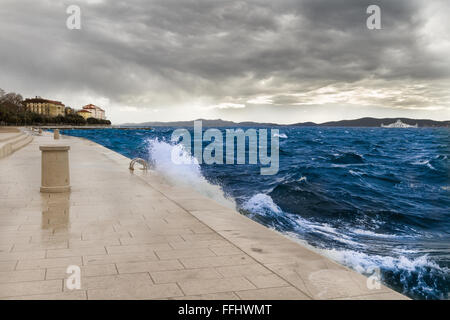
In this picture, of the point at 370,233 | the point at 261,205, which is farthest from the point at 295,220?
the point at 370,233

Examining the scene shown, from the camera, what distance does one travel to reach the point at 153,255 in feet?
14.9

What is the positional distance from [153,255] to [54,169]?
17.8ft

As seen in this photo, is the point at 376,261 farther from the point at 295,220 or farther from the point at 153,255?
the point at 153,255

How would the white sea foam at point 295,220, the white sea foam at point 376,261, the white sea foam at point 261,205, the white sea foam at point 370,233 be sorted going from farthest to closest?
the white sea foam at point 261,205, the white sea foam at point 370,233, the white sea foam at point 295,220, the white sea foam at point 376,261

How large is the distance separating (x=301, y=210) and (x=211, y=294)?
8.31 meters

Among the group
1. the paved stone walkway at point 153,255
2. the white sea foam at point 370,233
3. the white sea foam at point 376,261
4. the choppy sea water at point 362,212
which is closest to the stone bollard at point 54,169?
the paved stone walkway at point 153,255

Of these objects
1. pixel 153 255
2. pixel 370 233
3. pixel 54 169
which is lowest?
pixel 370 233

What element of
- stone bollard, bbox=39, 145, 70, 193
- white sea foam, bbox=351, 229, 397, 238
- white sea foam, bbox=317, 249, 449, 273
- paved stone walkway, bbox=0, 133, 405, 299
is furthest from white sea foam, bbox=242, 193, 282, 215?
stone bollard, bbox=39, 145, 70, 193

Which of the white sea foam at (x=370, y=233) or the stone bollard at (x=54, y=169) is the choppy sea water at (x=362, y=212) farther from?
the stone bollard at (x=54, y=169)

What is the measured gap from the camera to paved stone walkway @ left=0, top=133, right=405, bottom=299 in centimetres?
354

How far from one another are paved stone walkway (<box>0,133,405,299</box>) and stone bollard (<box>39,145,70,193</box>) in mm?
829

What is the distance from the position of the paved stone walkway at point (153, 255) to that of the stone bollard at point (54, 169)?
83 cm

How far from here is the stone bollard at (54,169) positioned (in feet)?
28.8

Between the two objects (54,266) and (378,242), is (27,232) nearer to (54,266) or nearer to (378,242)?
(54,266)
